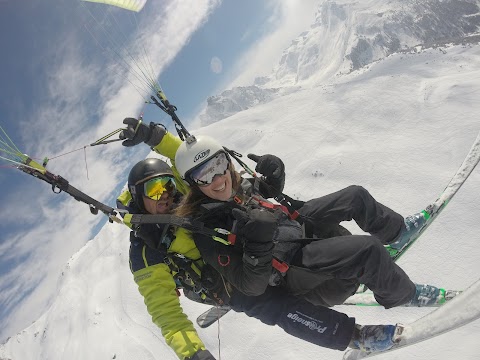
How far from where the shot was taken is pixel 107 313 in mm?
12289

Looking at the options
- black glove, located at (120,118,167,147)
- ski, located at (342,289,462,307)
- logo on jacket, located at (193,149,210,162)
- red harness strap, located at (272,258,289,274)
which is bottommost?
ski, located at (342,289,462,307)

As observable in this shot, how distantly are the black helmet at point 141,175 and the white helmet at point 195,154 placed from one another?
0.33 m

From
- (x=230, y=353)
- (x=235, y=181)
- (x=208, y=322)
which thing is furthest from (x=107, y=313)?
(x=235, y=181)

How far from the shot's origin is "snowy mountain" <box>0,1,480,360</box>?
732 centimetres

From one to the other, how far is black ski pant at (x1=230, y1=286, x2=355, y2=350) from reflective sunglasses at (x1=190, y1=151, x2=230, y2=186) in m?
1.37

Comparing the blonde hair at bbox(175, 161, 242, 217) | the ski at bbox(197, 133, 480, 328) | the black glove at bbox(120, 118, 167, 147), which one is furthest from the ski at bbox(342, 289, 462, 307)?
the black glove at bbox(120, 118, 167, 147)

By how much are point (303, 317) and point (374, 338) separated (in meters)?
0.72

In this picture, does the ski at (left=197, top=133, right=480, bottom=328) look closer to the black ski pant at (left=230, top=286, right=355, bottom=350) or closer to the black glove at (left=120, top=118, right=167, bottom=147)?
the black ski pant at (left=230, top=286, right=355, bottom=350)

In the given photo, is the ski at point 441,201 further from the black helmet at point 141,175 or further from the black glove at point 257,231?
the black helmet at point 141,175

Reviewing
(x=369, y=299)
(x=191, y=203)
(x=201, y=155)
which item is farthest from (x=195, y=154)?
(x=369, y=299)

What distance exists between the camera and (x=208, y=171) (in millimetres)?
3477

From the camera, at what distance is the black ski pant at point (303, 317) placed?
11.0ft

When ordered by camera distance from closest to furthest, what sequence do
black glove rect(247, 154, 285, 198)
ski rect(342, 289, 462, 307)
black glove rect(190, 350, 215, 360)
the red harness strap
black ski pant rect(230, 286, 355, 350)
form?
1. black glove rect(190, 350, 215, 360)
2. the red harness strap
3. black ski pant rect(230, 286, 355, 350)
4. ski rect(342, 289, 462, 307)
5. black glove rect(247, 154, 285, 198)

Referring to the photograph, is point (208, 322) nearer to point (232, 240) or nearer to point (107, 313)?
point (232, 240)
